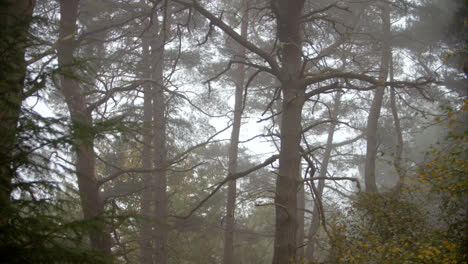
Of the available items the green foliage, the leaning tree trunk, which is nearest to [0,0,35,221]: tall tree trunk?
the leaning tree trunk

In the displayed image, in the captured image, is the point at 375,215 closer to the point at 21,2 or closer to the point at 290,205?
the point at 290,205

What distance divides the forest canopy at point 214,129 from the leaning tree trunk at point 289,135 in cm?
2

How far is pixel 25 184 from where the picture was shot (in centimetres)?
327

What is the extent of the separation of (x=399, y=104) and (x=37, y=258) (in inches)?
641

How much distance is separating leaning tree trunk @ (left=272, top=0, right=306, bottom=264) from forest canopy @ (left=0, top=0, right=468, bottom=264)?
0.02m

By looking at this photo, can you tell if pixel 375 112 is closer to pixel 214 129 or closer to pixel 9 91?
pixel 214 129

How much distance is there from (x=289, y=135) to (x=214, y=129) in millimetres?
11136

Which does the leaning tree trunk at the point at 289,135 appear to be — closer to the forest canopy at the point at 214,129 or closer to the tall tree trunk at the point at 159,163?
the forest canopy at the point at 214,129

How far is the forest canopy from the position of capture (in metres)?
3.49

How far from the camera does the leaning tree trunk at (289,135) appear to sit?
4.93 m

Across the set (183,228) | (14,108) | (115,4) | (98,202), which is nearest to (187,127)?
(183,228)

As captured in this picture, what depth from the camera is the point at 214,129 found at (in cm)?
1614

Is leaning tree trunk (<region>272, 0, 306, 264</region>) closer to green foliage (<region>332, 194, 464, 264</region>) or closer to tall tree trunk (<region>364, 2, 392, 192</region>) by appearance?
green foliage (<region>332, 194, 464, 264</region>)

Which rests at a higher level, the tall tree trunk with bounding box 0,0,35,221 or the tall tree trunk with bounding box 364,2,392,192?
the tall tree trunk with bounding box 364,2,392,192
